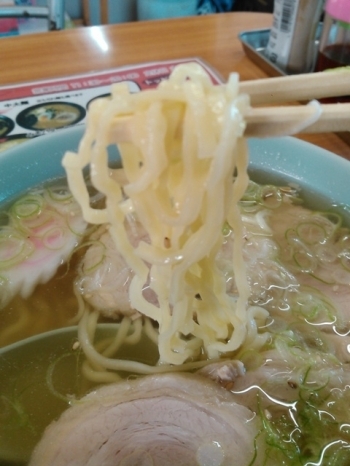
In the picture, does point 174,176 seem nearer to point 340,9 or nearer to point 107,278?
point 107,278

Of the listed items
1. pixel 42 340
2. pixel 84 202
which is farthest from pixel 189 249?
pixel 42 340

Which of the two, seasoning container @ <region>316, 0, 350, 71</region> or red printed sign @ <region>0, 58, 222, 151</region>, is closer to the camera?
red printed sign @ <region>0, 58, 222, 151</region>

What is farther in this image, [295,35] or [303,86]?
[295,35]

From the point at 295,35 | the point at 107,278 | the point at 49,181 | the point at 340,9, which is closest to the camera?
the point at 107,278

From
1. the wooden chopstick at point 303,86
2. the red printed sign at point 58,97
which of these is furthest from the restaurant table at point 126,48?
the wooden chopstick at point 303,86

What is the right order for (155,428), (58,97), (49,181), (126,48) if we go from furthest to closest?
(126,48), (58,97), (49,181), (155,428)

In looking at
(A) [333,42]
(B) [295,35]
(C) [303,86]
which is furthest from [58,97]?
(C) [303,86]

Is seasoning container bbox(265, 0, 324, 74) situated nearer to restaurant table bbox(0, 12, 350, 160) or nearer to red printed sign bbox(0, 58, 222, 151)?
restaurant table bbox(0, 12, 350, 160)

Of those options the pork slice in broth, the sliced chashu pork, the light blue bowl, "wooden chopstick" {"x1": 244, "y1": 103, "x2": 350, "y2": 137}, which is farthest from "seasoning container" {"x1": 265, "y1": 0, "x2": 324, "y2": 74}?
the sliced chashu pork
